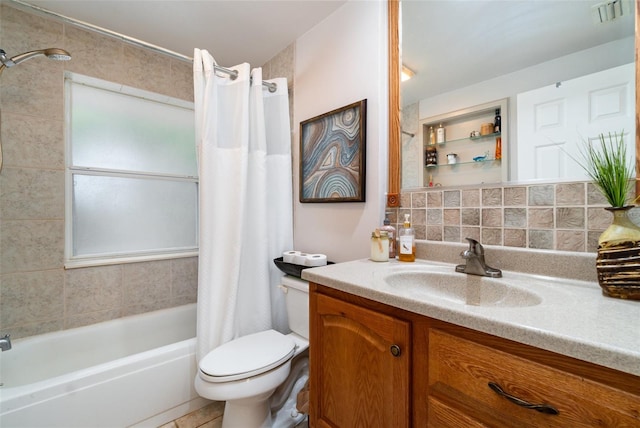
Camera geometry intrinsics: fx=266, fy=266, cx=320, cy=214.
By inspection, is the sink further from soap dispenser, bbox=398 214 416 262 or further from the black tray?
the black tray

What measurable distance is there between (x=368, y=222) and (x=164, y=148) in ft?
5.91

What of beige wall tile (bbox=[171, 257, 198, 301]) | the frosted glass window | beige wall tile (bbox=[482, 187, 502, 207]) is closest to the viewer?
beige wall tile (bbox=[482, 187, 502, 207])

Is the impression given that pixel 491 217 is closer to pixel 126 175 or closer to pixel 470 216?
pixel 470 216

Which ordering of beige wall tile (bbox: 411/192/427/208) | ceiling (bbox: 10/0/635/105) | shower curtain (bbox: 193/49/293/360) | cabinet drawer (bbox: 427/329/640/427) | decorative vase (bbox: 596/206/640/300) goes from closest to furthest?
cabinet drawer (bbox: 427/329/640/427) < decorative vase (bbox: 596/206/640/300) < ceiling (bbox: 10/0/635/105) < beige wall tile (bbox: 411/192/427/208) < shower curtain (bbox: 193/49/293/360)

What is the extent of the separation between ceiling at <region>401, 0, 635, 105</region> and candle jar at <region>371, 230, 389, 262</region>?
649 mm

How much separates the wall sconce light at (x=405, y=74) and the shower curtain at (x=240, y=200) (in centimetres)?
78

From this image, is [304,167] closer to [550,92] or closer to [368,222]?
[368,222]

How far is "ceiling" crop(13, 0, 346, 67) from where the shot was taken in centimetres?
156

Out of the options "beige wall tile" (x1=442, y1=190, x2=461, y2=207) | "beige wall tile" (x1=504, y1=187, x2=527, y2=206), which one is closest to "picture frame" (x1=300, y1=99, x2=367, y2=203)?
"beige wall tile" (x1=442, y1=190, x2=461, y2=207)

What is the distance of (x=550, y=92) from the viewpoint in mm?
908

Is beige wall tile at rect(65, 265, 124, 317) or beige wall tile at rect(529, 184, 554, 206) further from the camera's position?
beige wall tile at rect(65, 265, 124, 317)

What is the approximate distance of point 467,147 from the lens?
110cm

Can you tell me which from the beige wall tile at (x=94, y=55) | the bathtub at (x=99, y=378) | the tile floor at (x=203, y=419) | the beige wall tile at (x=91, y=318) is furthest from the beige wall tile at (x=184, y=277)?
the beige wall tile at (x=94, y=55)

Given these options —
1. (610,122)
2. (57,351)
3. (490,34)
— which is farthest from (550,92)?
(57,351)
